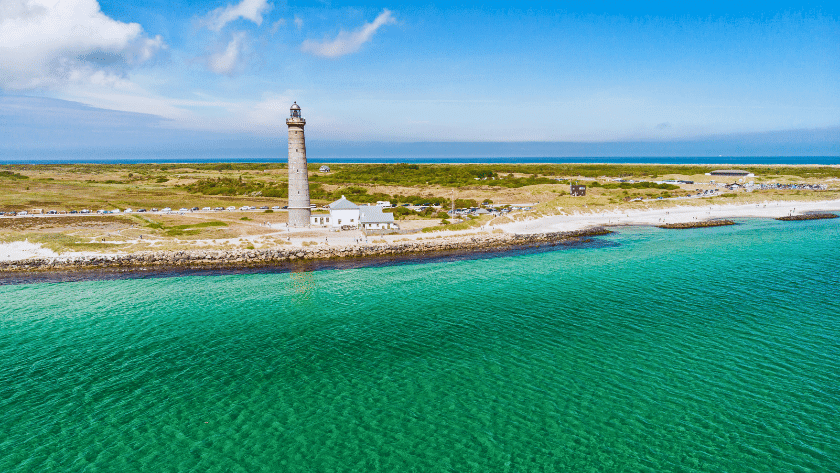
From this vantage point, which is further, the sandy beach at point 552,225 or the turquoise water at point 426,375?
the sandy beach at point 552,225

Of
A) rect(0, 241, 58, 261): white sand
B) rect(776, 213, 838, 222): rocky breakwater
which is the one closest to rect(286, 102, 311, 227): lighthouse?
rect(0, 241, 58, 261): white sand

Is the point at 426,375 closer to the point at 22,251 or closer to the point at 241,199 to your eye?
the point at 22,251

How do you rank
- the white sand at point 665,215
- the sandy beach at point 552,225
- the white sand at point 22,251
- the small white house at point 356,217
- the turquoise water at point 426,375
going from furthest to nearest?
the white sand at point 665,215
the small white house at point 356,217
the sandy beach at point 552,225
the white sand at point 22,251
the turquoise water at point 426,375

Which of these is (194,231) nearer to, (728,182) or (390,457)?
(390,457)

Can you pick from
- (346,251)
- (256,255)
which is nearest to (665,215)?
(346,251)

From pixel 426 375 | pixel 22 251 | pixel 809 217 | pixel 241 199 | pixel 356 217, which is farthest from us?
pixel 241 199

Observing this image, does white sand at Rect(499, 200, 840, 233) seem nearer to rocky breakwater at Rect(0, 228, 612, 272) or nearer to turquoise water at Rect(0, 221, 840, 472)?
rocky breakwater at Rect(0, 228, 612, 272)

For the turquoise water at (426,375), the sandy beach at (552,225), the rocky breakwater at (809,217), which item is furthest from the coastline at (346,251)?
the rocky breakwater at (809,217)

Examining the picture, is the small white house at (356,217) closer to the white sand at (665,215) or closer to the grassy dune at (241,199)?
the grassy dune at (241,199)
